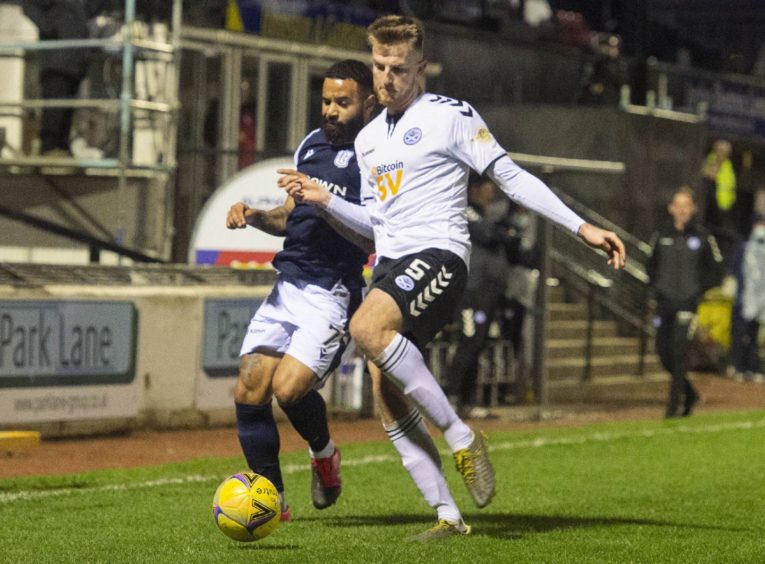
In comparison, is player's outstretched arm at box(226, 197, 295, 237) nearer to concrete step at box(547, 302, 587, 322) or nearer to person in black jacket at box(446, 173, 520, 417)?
person in black jacket at box(446, 173, 520, 417)

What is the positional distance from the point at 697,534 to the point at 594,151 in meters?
16.7

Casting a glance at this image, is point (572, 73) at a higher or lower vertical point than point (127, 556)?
higher

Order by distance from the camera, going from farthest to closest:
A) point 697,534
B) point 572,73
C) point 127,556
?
point 572,73
point 697,534
point 127,556

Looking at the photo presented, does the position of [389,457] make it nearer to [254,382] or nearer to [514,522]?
[514,522]

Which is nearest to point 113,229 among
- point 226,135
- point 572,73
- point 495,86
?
point 226,135

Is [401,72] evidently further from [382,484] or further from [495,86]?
[495,86]

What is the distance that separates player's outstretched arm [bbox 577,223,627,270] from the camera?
7.24m

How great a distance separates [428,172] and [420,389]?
37.5 inches

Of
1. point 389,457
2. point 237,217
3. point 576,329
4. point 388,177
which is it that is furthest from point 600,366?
point 388,177

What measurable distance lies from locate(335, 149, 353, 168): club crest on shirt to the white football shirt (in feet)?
2.20

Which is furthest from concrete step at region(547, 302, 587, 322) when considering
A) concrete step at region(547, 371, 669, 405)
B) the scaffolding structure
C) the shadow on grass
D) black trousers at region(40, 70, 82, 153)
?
the shadow on grass

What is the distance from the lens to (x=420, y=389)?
24.5 ft

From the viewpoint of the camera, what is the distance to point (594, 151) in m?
24.5

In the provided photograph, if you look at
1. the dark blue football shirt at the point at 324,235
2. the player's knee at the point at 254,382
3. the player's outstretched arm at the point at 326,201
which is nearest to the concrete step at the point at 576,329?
the dark blue football shirt at the point at 324,235
